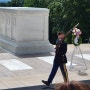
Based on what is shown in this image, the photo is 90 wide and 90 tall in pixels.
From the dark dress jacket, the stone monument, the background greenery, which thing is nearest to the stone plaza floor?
the stone monument

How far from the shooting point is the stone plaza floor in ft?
27.8

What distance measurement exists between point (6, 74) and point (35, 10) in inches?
163

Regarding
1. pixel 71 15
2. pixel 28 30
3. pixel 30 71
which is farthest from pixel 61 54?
pixel 71 15

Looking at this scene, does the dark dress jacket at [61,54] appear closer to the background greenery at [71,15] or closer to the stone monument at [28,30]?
the stone monument at [28,30]

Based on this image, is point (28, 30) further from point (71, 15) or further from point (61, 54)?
point (71, 15)

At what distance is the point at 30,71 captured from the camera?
996 centimetres

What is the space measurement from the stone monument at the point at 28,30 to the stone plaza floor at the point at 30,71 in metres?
0.43

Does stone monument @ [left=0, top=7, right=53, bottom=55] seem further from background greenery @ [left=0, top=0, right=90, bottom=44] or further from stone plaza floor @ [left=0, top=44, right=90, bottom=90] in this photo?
background greenery @ [left=0, top=0, right=90, bottom=44]

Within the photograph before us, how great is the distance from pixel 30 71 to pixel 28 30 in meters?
3.45

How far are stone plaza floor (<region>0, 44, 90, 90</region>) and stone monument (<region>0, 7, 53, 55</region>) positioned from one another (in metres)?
0.43

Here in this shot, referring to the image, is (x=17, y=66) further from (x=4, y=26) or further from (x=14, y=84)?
(x=4, y=26)

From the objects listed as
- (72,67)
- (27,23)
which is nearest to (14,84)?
(72,67)

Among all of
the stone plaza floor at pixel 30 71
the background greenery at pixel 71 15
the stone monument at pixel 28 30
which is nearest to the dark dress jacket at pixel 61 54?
the stone plaza floor at pixel 30 71

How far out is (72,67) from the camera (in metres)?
10.5
